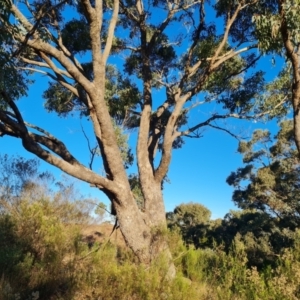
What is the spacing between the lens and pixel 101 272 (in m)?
5.00

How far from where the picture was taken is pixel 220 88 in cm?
1064

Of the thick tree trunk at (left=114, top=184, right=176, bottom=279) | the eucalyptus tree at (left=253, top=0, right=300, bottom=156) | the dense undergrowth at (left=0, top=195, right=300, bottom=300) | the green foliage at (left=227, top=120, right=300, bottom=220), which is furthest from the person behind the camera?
the green foliage at (left=227, top=120, right=300, bottom=220)

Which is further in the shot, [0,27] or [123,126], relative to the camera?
[123,126]

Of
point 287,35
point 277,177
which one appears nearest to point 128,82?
point 287,35

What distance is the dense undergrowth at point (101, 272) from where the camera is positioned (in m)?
4.51

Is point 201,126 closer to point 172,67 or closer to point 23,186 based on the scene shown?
point 172,67

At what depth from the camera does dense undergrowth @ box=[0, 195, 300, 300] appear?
4.51 metres

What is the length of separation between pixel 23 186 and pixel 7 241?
4.19 meters

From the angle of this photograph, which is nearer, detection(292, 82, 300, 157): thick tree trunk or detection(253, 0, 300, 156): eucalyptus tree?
detection(253, 0, 300, 156): eucalyptus tree

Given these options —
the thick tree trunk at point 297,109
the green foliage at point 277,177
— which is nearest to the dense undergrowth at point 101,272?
the thick tree trunk at point 297,109

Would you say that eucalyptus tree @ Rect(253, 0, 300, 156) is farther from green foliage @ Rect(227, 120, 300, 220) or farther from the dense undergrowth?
green foliage @ Rect(227, 120, 300, 220)

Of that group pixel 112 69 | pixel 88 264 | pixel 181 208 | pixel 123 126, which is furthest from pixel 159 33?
pixel 181 208

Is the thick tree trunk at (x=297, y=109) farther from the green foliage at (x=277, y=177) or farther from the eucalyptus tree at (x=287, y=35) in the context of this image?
the green foliage at (x=277, y=177)

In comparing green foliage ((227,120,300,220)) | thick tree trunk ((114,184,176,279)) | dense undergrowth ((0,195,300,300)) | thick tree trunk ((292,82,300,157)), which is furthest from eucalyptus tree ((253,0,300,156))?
green foliage ((227,120,300,220))
